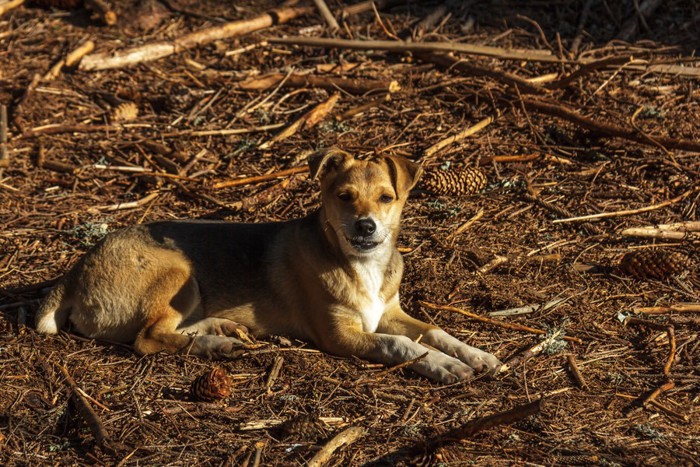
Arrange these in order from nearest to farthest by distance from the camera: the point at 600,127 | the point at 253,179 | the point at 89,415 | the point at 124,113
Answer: the point at 89,415
the point at 253,179
the point at 600,127
the point at 124,113

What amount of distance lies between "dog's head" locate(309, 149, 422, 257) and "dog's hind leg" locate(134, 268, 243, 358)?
44.7 inches

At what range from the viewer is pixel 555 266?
7.23m

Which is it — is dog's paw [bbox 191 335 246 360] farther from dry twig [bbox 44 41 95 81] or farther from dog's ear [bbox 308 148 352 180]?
dry twig [bbox 44 41 95 81]

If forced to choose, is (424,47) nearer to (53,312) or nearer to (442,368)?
(442,368)

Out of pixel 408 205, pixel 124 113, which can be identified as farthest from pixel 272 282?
pixel 124 113

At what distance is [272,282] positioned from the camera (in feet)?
21.9

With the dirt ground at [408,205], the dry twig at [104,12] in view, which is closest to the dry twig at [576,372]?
the dirt ground at [408,205]

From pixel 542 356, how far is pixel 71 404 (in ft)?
10.5

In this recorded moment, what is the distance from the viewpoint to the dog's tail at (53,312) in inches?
252

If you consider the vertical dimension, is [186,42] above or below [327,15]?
below

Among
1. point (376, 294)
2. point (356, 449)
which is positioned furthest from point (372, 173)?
point (356, 449)

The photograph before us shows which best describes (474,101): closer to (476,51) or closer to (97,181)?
(476,51)

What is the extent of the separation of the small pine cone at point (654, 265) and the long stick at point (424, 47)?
3140 millimetres

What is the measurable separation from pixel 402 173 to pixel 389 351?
1376mm
